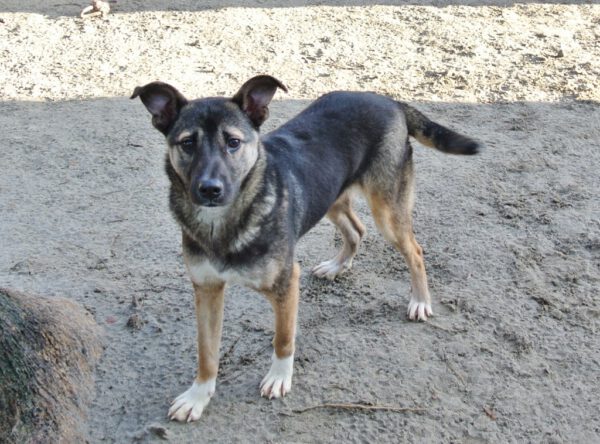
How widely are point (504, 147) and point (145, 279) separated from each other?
136 inches

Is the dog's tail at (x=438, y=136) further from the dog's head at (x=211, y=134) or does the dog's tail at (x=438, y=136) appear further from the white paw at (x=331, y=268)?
the dog's head at (x=211, y=134)

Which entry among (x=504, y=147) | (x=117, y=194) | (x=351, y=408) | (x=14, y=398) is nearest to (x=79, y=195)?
(x=117, y=194)

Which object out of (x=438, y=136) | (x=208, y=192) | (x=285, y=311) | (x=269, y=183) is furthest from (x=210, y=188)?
(x=438, y=136)

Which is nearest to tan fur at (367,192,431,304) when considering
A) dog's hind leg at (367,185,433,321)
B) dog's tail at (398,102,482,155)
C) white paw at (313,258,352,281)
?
dog's hind leg at (367,185,433,321)

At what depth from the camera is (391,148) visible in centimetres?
451

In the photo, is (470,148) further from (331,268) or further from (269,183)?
(269,183)

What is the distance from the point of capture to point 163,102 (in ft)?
12.2

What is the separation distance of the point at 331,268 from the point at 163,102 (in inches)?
74.5

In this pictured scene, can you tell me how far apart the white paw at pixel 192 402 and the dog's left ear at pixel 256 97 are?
1.46m

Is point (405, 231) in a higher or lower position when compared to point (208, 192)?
lower

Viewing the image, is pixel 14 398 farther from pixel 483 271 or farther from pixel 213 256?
pixel 483 271

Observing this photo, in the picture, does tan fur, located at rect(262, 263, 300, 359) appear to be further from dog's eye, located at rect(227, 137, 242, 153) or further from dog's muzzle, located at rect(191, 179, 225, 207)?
dog's eye, located at rect(227, 137, 242, 153)

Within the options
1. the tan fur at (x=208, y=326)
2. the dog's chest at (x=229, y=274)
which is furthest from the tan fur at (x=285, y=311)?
the tan fur at (x=208, y=326)

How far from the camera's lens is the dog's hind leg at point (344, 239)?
5.06m
